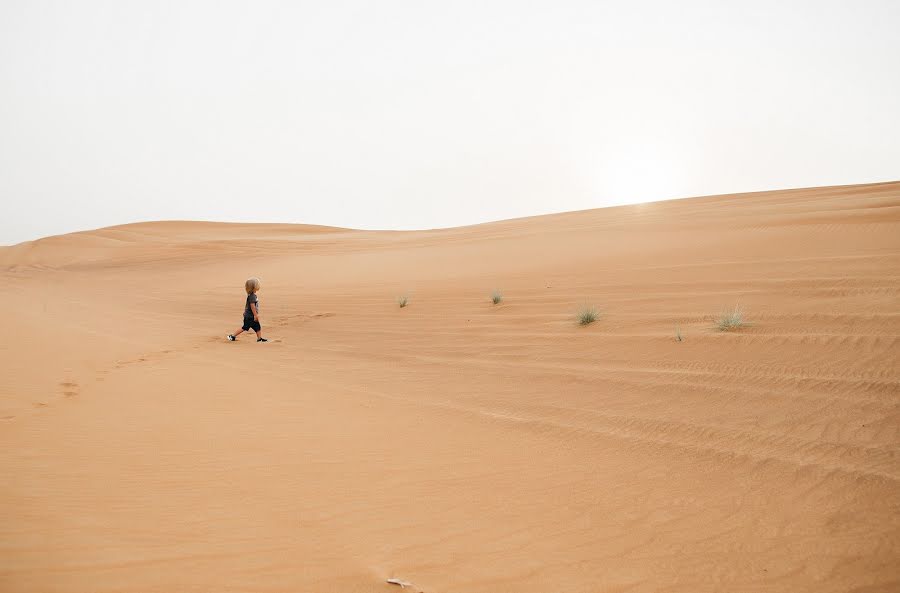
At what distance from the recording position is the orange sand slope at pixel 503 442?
99.6 inches

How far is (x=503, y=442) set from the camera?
4.16 meters

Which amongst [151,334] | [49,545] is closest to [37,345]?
[151,334]

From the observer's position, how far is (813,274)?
6.81 m

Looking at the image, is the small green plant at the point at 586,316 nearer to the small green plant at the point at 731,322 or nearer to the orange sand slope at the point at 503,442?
the orange sand slope at the point at 503,442

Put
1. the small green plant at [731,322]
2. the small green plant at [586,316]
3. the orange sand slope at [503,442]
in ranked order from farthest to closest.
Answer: the small green plant at [586,316], the small green plant at [731,322], the orange sand slope at [503,442]

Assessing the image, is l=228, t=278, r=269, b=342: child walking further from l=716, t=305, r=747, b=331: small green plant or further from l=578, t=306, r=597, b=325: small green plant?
l=716, t=305, r=747, b=331: small green plant

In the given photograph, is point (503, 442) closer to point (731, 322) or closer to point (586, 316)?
point (731, 322)

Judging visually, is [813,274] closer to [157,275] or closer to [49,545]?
[49,545]

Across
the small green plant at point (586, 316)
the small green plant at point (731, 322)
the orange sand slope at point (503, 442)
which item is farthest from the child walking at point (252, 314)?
the small green plant at point (731, 322)

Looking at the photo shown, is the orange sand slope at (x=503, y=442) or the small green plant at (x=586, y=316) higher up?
the small green plant at (x=586, y=316)

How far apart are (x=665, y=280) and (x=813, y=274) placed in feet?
5.95

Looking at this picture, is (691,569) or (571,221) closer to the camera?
(691,569)

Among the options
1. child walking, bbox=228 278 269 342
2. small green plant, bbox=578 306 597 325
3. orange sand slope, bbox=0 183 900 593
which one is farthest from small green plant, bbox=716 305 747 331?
child walking, bbox=228 278 269 342

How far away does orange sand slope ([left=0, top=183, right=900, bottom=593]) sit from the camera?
8.30ft
